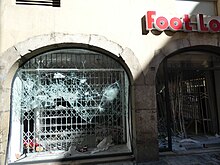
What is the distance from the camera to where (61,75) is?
4.94 m

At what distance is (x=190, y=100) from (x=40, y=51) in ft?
16.4

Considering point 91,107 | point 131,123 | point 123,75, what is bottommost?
point 131,123

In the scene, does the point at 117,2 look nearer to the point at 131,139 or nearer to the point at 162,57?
the point at 162,57

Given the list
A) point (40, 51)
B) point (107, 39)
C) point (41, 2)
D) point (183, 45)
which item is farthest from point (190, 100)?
point (41, 2)

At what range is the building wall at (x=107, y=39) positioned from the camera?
4090 mm

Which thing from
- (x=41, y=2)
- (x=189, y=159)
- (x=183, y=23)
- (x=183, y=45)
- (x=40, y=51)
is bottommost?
(x=189, y=159)

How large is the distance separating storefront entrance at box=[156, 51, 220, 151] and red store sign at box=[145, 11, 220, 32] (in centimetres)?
80

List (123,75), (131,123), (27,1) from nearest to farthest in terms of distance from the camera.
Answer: (27,1), (131,123), (123,75)

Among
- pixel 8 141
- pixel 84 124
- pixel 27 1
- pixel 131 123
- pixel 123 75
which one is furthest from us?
pixel 84 124

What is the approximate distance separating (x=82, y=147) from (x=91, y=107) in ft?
3.97

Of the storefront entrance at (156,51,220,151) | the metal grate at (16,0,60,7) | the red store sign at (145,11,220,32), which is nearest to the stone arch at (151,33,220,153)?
the red store sign at (145,11,220,32)

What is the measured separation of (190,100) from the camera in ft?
21.8

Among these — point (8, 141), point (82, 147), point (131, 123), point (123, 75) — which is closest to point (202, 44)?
point (123, 75)

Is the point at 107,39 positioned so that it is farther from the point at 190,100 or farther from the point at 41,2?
the point at 190,100
